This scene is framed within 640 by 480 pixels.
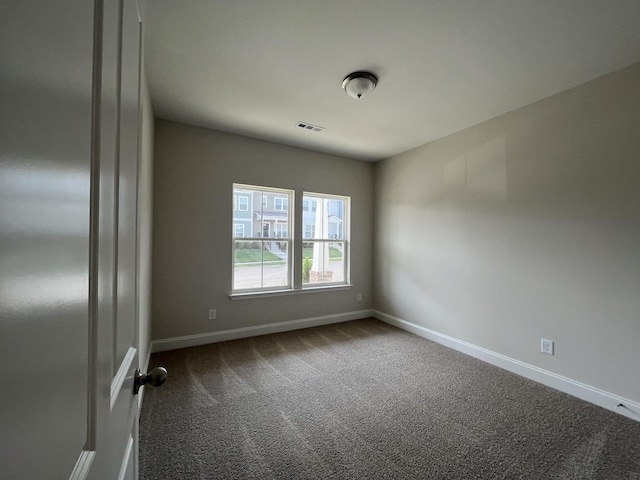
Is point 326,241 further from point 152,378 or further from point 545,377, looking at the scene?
point 152,378

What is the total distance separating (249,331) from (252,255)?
983mm

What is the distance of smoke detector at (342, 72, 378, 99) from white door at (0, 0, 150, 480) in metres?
1.92

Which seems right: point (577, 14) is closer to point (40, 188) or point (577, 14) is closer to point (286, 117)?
point (286, 117)

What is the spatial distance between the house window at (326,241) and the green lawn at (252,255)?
0.50 m

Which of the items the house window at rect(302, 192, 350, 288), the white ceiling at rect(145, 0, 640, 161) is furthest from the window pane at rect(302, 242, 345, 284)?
the white ceiling at rect(145, 0, 640, 161)

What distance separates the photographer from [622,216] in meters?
2.12

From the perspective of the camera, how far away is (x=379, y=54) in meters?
1.99

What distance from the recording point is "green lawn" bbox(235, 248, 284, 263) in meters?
3.61

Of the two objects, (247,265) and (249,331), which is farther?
(247,265)

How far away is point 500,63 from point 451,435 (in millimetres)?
2685

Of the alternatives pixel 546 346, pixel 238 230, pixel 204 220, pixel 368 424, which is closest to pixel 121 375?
pixel 368 424

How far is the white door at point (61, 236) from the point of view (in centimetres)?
25

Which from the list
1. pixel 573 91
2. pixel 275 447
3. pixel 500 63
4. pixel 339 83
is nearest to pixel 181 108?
pixel 339 83

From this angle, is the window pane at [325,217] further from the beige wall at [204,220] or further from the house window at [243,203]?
the house window at [243,203]
